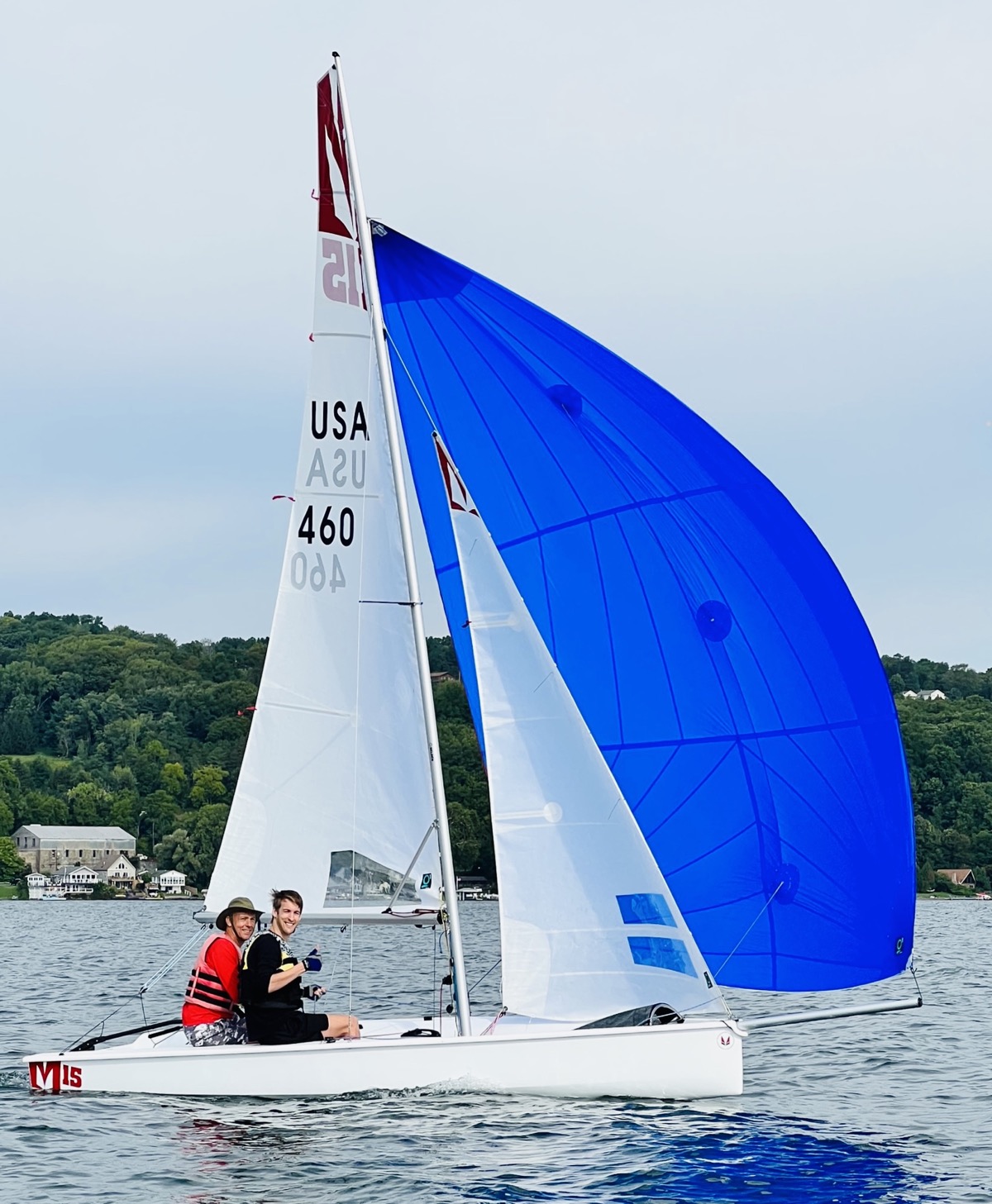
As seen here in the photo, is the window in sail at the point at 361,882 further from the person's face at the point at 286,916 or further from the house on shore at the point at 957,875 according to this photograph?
the house on shore at the point at 957,875

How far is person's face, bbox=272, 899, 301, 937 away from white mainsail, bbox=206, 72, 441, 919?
0.93 feet

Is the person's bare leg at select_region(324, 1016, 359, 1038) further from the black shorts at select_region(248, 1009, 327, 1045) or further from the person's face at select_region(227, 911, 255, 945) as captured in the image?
the person's face at select_region(227, 911, 255, 945)

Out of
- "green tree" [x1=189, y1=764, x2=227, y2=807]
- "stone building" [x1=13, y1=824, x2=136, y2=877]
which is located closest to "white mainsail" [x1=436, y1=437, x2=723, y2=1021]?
"green tree" [x1=189, y1=764, x2=227, y2=807]

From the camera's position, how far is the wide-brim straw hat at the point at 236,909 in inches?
408

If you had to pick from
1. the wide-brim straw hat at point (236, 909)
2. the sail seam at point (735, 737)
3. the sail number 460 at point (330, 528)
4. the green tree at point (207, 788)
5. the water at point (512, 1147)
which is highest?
the green tree at point (207, 788)

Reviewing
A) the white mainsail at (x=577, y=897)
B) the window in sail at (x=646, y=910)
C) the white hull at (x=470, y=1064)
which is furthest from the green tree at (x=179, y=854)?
the window in sail at (x=646, y=910)

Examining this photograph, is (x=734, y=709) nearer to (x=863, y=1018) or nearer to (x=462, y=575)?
(x=462, y=575)

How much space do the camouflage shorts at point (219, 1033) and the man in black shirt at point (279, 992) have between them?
13 cm

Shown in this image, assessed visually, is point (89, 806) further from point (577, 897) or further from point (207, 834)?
point (577, 897)

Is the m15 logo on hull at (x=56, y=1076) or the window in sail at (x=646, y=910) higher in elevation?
the window in sail at (x=646, y=910)

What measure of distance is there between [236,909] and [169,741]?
8497 centimetres

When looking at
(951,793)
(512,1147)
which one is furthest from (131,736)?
(512,1147)

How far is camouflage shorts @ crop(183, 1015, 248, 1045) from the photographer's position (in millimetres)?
10258

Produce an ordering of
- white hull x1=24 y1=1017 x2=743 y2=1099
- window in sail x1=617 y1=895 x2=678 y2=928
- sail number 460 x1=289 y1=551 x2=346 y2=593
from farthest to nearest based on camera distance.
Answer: sail number 460 x1=289 y1=551 x2=346 y2=593 < window in sail x1=617 y1=895 x2=678 y2=928 < white hull x1=24 y1=1017 x2=743 y2=1099
